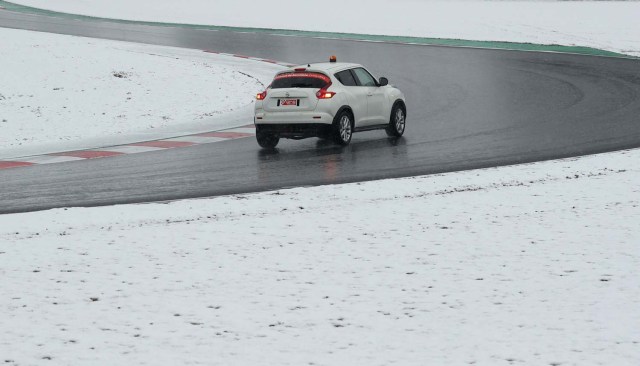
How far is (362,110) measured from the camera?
724 inches

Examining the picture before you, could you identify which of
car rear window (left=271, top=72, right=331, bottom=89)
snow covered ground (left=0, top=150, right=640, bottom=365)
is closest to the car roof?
car rear window (left=271, top=72, right=331, bottom=89)

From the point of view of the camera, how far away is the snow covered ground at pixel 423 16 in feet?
150

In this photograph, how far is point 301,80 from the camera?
1788 centimetres

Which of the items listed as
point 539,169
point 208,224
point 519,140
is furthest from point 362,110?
point 208,224

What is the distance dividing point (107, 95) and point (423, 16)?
37.2 m

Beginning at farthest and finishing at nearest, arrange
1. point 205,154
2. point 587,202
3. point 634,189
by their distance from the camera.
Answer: point 205,154 → point 634,189 → point 587,202

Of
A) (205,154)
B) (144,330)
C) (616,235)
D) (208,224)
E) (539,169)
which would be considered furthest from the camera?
(205,154)

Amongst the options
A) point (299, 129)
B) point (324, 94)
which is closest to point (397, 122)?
point (324, 94)

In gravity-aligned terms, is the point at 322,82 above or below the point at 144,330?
above

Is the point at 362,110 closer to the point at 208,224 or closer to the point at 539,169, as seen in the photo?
the point at 539,169

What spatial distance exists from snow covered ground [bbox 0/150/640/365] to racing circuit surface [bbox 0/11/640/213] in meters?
1.56

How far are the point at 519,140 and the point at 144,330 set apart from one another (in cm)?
1201

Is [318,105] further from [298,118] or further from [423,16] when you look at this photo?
[423,16]

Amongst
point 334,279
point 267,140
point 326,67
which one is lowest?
point 334,279
